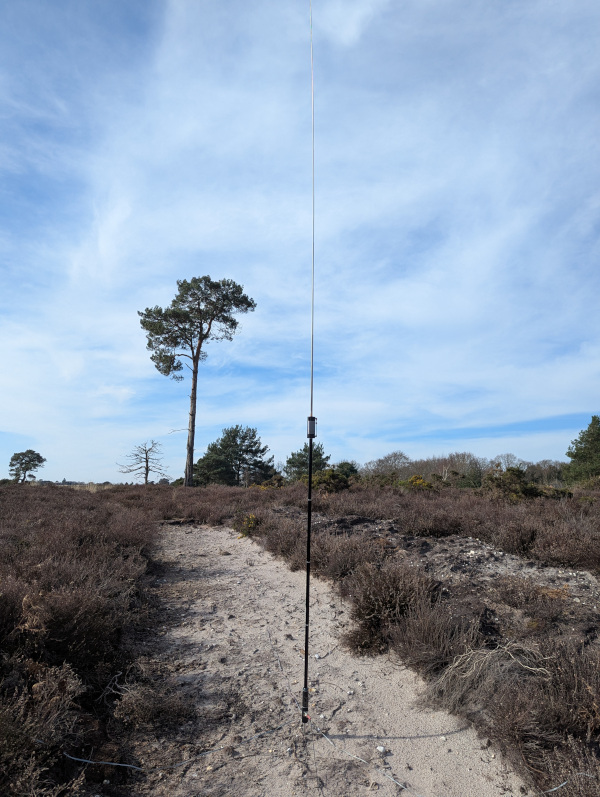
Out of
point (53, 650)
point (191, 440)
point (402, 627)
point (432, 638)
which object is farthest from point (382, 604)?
point (191, 440)

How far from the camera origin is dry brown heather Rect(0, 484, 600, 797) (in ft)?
9.75

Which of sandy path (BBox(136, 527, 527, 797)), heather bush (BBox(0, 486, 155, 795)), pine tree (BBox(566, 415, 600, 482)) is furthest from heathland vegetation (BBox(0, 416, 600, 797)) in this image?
pine tree (BBox(566, 415, 600, 482))

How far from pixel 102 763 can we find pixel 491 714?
2.71 meters

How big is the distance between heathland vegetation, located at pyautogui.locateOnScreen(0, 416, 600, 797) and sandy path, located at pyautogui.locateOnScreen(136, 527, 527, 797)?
255mm

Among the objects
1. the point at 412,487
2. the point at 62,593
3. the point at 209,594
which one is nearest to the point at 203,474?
the point at 412,487

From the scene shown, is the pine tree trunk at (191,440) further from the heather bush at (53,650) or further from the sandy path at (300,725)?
the sandy path at (300,725)

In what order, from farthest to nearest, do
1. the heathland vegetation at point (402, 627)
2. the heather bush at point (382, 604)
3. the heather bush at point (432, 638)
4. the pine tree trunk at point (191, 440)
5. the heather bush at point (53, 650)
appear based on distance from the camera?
the pine tree trunk at point (191, 440), the heather bush at point (382, 604), the heather bush at point (432, 638), the heathland vegetation at point (402, 627), the heather bush at point (53, 650)

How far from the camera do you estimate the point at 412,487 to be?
55.9ft

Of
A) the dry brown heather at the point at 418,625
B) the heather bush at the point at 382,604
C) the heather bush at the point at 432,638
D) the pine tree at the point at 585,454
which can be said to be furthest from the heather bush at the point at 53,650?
the pine tree at the point at 585,454

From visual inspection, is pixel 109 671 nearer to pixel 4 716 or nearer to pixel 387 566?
pixel 4 716

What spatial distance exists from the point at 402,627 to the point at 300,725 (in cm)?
147

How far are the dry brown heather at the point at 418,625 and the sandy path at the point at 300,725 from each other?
0.84 ft

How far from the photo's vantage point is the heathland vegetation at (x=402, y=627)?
296 cm

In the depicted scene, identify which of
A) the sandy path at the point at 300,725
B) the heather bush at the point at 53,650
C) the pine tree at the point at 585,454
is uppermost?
the pine tree at the point at 585,454
